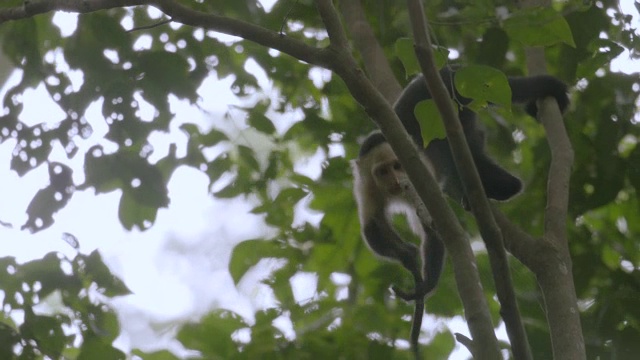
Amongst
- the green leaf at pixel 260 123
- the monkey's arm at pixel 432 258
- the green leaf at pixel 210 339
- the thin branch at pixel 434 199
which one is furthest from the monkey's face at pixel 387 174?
the thin branch at pixel 434 199

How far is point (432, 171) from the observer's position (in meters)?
4.12

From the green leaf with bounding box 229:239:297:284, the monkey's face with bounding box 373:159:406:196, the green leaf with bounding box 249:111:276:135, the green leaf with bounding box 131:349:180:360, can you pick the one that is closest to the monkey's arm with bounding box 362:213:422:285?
the monkey's face with bounding box 373:159:406:196

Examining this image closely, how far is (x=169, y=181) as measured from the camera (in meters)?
4.47

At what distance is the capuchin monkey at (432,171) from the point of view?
14.1 ft

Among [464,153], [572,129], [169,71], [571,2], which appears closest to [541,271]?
[464,153]

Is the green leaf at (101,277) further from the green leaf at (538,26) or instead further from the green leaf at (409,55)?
the green leaf at (538,26)

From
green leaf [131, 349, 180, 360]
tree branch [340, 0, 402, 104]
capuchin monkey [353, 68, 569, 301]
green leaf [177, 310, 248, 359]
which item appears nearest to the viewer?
green leaf [131, 349, 180, 360]

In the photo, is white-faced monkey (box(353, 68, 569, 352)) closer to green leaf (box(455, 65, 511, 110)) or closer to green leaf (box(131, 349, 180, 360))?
green leaf (box(131, 349, 180, 360))

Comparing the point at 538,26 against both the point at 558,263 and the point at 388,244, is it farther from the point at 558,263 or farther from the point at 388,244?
the point at 388,244

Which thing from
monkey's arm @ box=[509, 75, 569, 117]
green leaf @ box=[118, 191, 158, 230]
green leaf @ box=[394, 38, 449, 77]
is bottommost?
green leaf @ box=[394, 38, 449, 77]

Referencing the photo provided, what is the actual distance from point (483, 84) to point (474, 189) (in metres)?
0.29

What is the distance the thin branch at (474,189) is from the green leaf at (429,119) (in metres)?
0.12

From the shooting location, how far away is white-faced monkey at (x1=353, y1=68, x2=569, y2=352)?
14.1 ft

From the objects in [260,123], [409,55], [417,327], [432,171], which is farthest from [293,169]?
[409,55]
